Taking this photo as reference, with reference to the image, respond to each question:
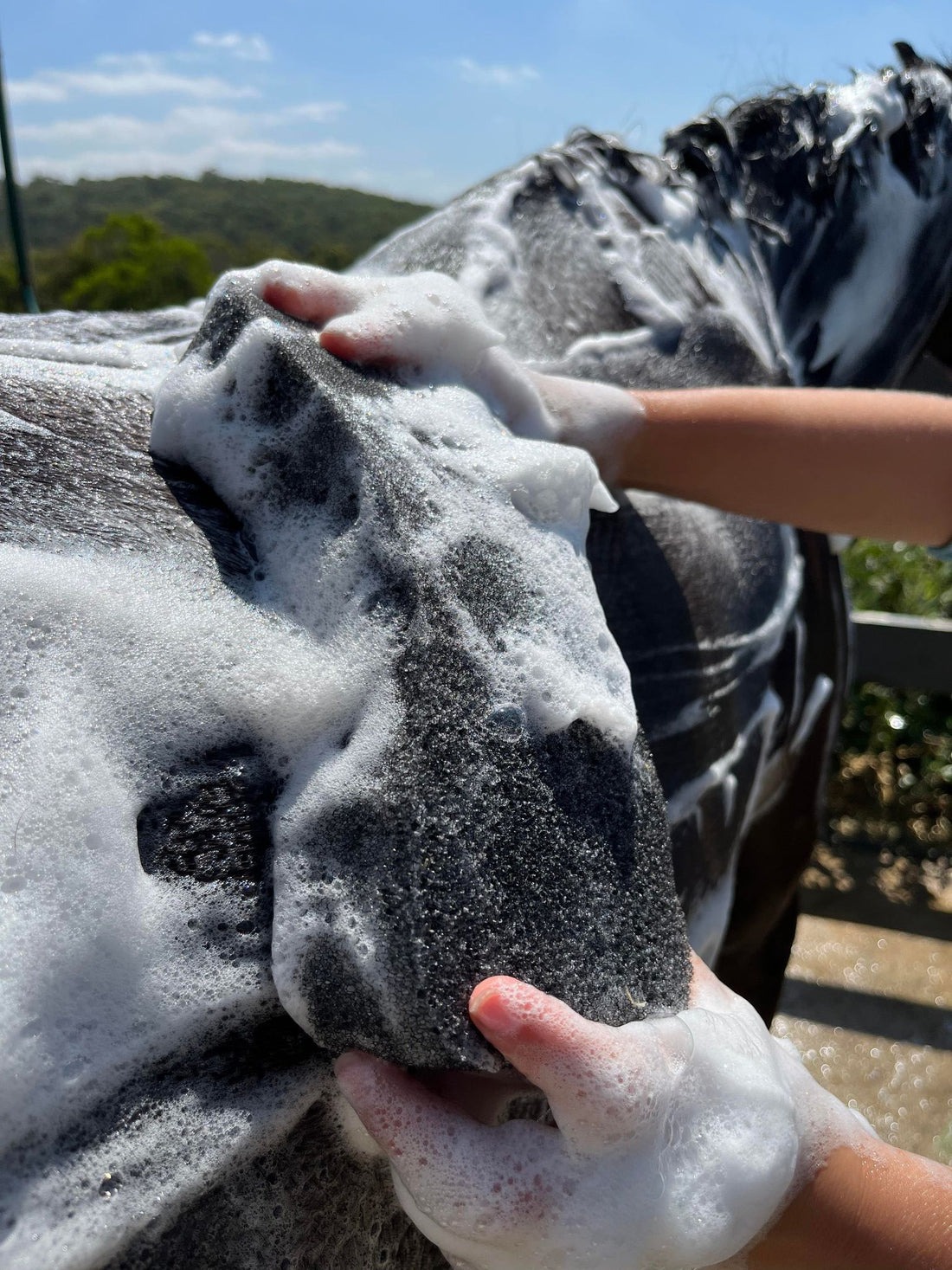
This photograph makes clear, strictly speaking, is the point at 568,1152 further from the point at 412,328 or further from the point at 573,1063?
the point at 412,328

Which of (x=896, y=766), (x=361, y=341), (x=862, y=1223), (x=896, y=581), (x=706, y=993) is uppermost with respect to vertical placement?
(x=361, y=341)

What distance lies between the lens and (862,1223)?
2.09ft

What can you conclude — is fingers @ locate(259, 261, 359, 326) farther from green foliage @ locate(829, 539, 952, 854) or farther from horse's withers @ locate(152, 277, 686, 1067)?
green foliage @ locate(829, 539, 952, 854)

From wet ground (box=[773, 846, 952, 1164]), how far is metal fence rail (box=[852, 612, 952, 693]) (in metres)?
0.58

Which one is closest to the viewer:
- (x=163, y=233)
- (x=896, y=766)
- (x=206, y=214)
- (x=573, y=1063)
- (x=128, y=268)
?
(x=573, y=1063)

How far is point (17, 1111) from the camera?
1.55 feet

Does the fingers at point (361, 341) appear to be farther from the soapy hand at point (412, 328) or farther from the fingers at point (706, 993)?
the fingers at point (706, 993)

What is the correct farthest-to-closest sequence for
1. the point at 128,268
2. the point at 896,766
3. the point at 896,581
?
the point at 128,268, the point at 896,581, the point at 896,766

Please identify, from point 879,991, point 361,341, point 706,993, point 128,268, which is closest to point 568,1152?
point 706,993

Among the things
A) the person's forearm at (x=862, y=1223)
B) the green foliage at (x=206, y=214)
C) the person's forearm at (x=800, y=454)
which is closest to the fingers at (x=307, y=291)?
the person's forearm at (x=800, y=454)

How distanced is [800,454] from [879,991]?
6.02 feet

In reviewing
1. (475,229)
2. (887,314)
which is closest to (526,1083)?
(475,229)

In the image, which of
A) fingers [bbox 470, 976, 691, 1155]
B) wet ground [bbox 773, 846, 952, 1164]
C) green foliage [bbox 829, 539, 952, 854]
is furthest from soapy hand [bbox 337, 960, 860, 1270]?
green foliage [bbox 829, 539, 952, 854]

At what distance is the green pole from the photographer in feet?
9.65
